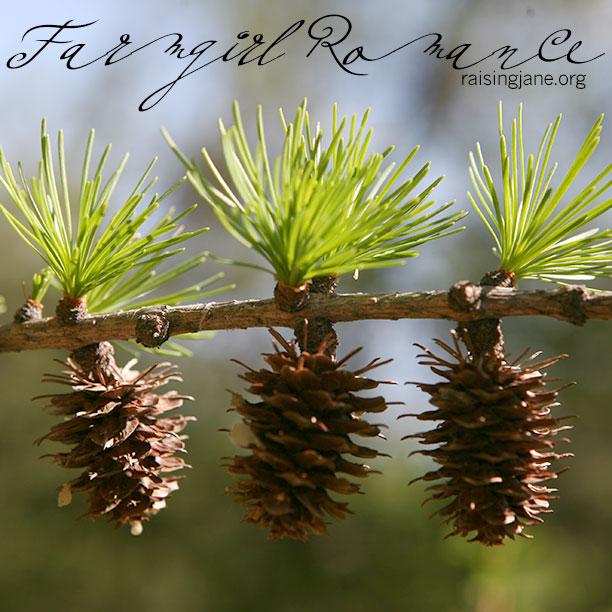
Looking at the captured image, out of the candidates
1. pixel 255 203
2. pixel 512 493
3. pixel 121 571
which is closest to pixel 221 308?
Result: pixel 255 203

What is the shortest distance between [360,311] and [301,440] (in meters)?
0.08

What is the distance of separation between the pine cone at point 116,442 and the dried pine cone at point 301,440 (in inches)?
3.4

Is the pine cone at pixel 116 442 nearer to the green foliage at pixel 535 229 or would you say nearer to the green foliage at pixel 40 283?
the green foliage at pixel 40 283

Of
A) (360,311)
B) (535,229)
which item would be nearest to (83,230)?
(360,311)

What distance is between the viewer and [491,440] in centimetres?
38

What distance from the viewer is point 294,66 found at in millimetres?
2250

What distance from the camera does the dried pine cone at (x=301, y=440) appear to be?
1.20 feet

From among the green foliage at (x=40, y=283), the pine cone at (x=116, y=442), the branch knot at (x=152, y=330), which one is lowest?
the pine cone at (x=116, y=442)

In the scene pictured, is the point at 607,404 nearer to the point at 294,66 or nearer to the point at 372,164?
the point at 294,66

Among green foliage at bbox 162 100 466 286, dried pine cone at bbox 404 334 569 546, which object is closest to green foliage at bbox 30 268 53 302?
green foliage at bbox 162 100 466 286

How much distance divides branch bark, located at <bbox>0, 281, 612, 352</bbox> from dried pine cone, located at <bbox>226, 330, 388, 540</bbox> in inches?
1.2

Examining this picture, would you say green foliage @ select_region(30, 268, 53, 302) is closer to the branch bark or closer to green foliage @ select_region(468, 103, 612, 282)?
the branch bark

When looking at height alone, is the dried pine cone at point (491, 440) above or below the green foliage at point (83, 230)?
below

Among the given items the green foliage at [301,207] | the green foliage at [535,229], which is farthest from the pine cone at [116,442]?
the green foliage at [535,229]
